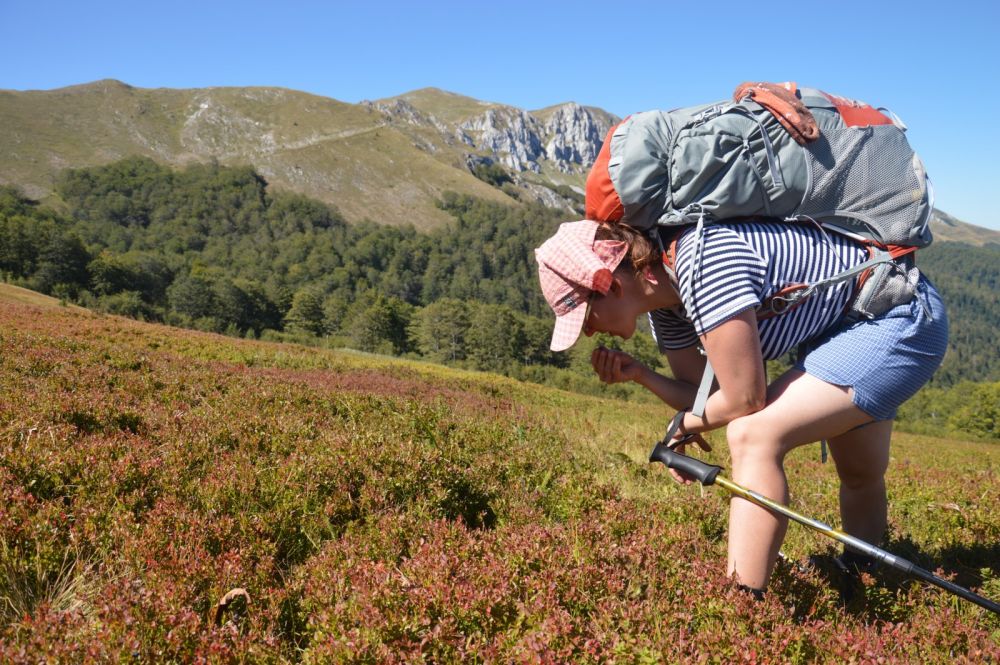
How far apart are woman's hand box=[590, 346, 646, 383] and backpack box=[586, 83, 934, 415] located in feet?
2.04

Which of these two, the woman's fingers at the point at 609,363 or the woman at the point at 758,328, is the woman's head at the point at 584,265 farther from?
the woman's fingers at the point at 609,363

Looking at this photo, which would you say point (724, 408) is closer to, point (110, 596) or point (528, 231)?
point (110, 596)

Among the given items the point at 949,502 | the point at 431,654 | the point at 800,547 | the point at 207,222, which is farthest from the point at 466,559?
the point at 207,222

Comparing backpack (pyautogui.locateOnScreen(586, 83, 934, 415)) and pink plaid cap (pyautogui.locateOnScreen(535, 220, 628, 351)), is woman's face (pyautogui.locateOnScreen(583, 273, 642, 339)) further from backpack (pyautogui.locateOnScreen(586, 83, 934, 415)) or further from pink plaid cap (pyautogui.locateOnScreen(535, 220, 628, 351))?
backpack (pyautogui.locateOnScreen(586, 83, 934, 415))

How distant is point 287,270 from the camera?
493 ft

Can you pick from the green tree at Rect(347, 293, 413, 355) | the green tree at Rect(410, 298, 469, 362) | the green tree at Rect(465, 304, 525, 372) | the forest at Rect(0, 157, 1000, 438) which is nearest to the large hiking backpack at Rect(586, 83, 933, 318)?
the forest at Rect(0, 157, 1000, 438)

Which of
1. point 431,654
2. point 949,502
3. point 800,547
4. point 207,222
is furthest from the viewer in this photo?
point 207,222

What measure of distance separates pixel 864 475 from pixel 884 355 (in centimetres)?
103

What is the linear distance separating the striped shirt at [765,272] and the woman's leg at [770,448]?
290 millimetres

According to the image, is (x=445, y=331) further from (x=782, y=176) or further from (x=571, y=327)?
(x=782, y=176)

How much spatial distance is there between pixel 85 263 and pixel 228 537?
115588 millimetres

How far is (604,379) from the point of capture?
139 inches

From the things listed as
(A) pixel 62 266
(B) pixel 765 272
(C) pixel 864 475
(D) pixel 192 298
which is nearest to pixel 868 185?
(B) pixel 765 272

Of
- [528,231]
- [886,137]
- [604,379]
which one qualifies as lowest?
[604,379]
